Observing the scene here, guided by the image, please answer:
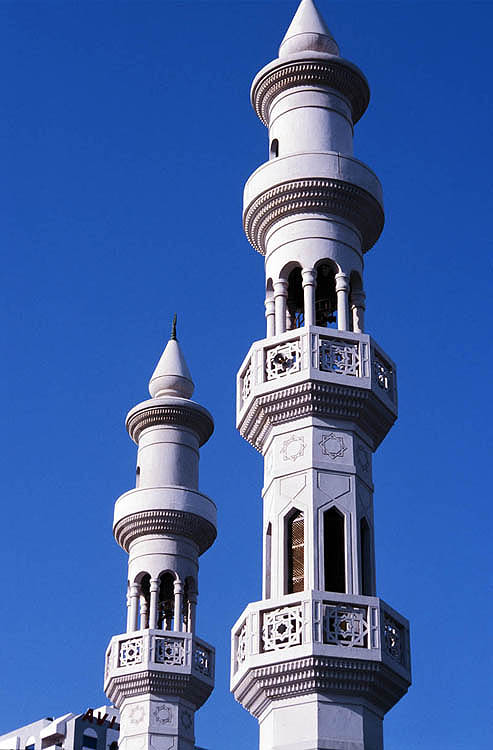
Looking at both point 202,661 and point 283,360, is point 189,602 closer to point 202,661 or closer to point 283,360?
point 202,661

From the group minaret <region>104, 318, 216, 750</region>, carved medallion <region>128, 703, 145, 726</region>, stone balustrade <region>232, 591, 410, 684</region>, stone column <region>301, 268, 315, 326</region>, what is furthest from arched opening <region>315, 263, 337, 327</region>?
carved medallion <region>128, 703, 145, 726</region>

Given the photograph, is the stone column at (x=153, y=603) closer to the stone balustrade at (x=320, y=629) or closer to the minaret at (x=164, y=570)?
the minaret at (x=164, y=570)

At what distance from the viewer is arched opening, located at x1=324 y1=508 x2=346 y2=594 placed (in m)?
20.3

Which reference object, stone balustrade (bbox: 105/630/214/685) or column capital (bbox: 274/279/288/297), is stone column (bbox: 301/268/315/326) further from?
stone balustrade (bbox: 105/630/214/685)

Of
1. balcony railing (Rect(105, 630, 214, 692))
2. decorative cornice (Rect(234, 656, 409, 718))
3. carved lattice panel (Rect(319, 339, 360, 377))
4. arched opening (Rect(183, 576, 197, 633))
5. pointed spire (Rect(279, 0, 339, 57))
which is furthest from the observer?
arched opening (Rect(183, 576, 197, 633))

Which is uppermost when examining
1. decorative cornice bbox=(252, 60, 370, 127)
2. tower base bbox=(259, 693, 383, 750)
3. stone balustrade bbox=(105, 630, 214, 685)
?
decorative cornice bbox=(252, 60, 370, 127)

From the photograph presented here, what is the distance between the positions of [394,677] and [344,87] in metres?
11.0

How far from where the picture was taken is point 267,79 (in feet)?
80.4

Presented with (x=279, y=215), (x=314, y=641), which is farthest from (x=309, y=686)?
(x=279, y=215)

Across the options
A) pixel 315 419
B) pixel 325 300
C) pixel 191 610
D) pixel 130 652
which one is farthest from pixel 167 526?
pixel 315 419

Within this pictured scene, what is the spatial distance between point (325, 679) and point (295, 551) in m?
2.37

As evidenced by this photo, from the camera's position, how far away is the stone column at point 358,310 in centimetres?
2244

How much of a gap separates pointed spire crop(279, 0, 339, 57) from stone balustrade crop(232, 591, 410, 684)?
10.9m

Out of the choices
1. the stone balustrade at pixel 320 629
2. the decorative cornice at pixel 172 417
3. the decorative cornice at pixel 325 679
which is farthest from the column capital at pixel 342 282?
the decorative cornice at pixel 172 417
